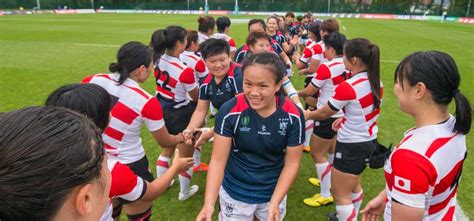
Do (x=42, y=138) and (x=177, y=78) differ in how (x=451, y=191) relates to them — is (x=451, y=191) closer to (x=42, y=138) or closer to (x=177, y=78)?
(x=42, y=138)

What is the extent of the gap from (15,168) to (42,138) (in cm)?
11

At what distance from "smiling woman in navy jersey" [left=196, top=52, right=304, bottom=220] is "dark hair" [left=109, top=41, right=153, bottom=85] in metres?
1.16

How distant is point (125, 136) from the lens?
3141 mm

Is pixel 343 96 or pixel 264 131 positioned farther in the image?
pixel 343 96

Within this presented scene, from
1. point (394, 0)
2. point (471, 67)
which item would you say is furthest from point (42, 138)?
point (394, 0)

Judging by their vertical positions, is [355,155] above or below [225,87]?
below

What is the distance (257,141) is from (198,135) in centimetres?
100

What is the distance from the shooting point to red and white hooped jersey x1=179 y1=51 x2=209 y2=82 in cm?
522

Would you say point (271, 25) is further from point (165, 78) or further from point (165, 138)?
point (165, 138)

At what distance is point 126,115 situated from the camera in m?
3.05

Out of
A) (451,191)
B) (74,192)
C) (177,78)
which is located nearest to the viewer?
(74,192)

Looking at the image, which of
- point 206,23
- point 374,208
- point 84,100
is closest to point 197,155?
point 84,100

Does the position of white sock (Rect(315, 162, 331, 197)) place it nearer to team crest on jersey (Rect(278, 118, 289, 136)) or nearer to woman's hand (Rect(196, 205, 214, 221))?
team crest on jersey (Rect(278, 118, 289, 136))

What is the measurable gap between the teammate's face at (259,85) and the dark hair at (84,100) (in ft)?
3.29
